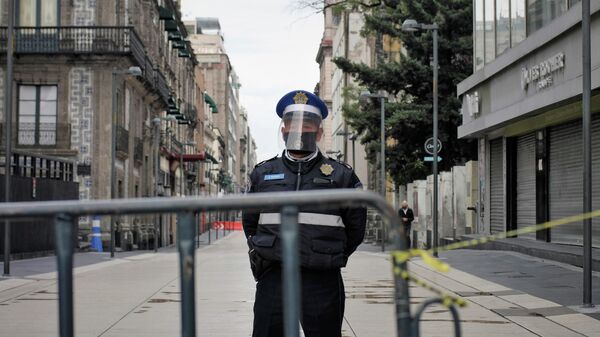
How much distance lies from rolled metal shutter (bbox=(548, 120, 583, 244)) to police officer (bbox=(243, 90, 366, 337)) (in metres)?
18.9

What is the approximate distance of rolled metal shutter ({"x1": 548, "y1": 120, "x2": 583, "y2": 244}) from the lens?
2395 cm

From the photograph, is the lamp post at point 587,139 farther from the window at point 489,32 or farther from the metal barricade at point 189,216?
the window at point 489,32

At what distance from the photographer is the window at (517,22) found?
27078mm

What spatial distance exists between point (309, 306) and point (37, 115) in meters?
35.9

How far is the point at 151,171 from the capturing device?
169ft

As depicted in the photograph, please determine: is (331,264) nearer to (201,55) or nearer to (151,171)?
(151,171)

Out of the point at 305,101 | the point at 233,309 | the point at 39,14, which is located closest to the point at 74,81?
the point at 39,14

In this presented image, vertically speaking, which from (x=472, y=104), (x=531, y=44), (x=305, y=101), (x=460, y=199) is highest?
(x=531, y=44)

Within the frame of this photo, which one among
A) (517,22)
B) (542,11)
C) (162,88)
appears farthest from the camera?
(162,88)

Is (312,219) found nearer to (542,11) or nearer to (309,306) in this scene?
(309,306)

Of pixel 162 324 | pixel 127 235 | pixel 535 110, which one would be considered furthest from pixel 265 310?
pixel 127 235

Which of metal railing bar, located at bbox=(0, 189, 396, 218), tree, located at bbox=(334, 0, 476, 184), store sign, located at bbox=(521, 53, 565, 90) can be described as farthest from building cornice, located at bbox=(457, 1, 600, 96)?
metal railing bar, located at bbox=(0, 189, 396, 218)

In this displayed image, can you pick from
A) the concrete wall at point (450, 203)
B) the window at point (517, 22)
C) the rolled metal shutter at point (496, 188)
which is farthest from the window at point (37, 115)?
the window at point (517, 22)

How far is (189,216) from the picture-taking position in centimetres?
335
